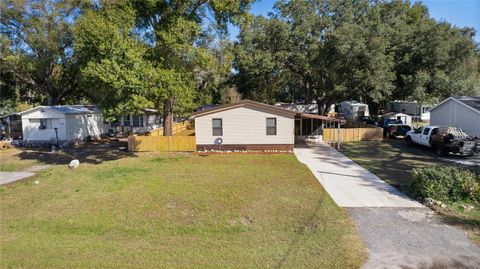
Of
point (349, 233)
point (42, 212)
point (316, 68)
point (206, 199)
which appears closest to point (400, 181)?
point (349, 233)

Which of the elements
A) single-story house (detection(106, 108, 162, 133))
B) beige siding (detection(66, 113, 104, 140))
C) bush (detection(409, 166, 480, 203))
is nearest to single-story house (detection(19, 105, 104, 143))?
beige siding (detection(66, 113, 104, 140))

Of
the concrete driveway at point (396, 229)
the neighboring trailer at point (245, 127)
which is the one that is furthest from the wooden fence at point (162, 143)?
the concrete driveway at point (396, 229)

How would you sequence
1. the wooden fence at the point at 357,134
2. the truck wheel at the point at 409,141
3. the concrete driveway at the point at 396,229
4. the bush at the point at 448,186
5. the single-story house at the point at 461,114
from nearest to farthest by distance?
the concrete driveway at the point at 396,229, the bush at the point at 448,186, the single-story house at the point at 461,114, the truck wheel at the point at 409,141, the wooden fence at the point at 357,134

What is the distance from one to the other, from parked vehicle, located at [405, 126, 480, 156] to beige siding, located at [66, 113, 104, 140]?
25.8m

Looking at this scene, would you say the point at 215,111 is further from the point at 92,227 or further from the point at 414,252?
the point at 414,252

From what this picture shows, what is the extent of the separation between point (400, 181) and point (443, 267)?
283 inches

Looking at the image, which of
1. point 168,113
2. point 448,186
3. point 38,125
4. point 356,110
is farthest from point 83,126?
point 356,110

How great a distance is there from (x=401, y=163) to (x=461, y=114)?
994 cm

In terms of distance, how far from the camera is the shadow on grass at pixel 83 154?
18.7 m

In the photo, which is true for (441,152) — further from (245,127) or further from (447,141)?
(245,127)

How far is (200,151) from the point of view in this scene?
20.5 m

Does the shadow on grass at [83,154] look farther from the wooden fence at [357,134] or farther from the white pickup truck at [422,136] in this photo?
the white pickup truck at [422,136]

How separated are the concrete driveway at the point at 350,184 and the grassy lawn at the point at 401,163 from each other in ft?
2.08

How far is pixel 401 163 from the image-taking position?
54.7 feet
